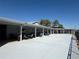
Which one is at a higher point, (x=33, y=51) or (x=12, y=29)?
(x=12, y=29)

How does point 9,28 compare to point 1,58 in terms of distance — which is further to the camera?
point 9,28

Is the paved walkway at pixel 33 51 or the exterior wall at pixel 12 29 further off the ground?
the exterior wall at pixel 12 29

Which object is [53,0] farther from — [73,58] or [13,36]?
[73,58]

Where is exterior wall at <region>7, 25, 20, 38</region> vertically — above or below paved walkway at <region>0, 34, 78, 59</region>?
above

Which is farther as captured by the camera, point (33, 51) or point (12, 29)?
point (12, 29)

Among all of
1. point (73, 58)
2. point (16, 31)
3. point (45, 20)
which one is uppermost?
point (45, 20)

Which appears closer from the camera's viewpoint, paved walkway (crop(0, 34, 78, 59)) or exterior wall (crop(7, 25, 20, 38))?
paved walkway (crop(0, 34, 78, 59))

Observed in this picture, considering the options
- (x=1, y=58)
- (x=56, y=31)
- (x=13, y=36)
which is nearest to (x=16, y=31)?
(x=13, y=36)

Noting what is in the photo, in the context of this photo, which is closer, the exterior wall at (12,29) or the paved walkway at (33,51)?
the paved walkway at (33,51)

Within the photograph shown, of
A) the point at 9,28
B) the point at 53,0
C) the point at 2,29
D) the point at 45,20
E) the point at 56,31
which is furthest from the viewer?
the point at 45,20

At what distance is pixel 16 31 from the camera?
23609 mm

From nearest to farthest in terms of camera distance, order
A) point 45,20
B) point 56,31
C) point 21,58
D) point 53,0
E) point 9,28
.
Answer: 1. point 21,58
2. point 9,28
3. point 53,0
4. point 56,31
5. point 45,20

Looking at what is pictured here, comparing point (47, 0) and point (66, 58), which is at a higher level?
point (47, 0)

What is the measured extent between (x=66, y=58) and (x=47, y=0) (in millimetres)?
17304
